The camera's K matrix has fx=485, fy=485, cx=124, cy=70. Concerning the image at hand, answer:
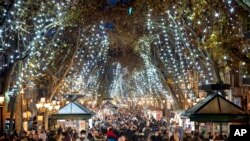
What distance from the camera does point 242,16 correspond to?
1833 cm

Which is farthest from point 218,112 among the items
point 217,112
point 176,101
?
point 176,101

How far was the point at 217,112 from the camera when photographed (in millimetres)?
14367

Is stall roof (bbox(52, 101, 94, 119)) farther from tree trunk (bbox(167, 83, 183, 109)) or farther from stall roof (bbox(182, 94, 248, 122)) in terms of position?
tree trunk (bbox(167, 83, 183, 109))

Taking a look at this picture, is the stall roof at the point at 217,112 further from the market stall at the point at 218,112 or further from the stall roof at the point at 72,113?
the stall roof at the point at 72,113

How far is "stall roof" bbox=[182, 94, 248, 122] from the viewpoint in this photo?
14.2m

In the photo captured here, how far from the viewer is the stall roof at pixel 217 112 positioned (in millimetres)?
14242

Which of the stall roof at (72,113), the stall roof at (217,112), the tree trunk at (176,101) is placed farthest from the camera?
the tree trunk at (176,101)

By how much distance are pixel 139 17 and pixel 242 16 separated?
42.5 ft

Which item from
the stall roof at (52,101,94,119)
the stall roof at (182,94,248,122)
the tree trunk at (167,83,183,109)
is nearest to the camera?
the stall roof at (182,94,248,122)

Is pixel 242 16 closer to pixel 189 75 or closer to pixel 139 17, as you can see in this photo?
pixel 139 17

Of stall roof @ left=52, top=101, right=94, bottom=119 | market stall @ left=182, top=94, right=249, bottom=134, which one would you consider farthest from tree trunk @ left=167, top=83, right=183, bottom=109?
market stall @ left=182, top=94, right=249, bottom=134

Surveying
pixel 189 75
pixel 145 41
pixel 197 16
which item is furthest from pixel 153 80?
pixel 197 16

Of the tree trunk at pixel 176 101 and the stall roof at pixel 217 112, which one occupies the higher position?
the tree trunk at pixel 176 101

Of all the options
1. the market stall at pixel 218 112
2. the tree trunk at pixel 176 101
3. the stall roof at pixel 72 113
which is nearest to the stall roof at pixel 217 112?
the market stall at pixel 218 112
